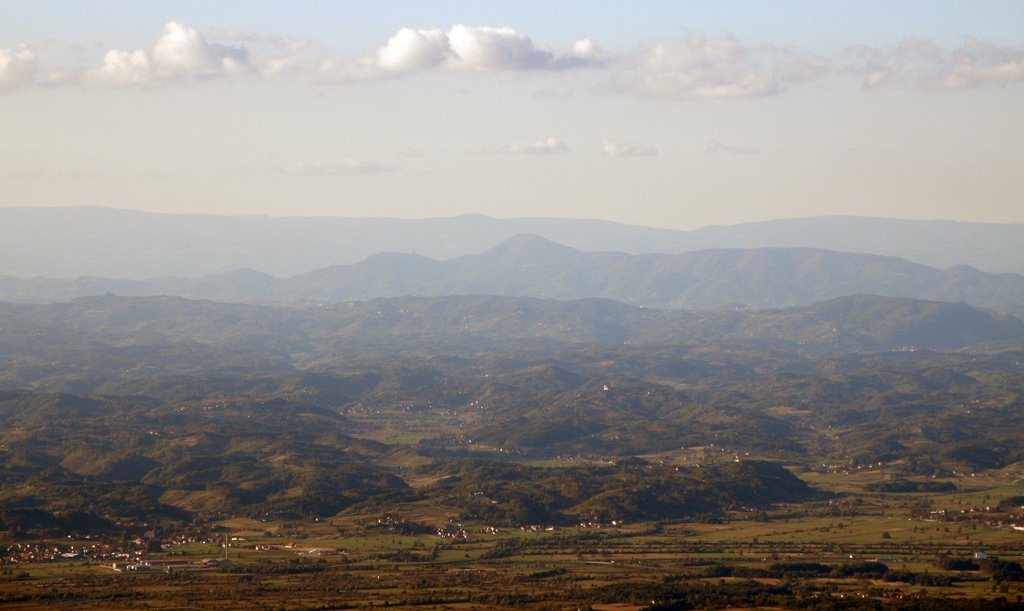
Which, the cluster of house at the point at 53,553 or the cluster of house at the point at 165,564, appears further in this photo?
the cluster of house at the point at 53,553

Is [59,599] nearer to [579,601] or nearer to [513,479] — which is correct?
[579,601]

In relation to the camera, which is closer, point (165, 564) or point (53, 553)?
point (165, 564)

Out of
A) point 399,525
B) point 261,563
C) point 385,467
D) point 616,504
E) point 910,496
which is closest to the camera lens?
point 261,563

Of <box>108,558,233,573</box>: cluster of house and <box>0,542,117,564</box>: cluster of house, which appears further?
<box>0,542,117,564</box>: cluster of house

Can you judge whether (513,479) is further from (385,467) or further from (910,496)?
(910,496)

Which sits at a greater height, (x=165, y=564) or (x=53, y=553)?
(x=53, y=553)

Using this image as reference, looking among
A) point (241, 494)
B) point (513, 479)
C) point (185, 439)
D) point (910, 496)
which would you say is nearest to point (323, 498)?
point (241, 494)

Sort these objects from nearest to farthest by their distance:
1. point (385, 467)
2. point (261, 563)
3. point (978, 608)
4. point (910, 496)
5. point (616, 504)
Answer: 1. point (978, 608)
2. point (261, 563)
3. point (616, 504)
4. point (910, 496)
5. point (385, 467)

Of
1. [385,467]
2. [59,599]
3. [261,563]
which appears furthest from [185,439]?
[59,599]

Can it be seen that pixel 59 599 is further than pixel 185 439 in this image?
No
